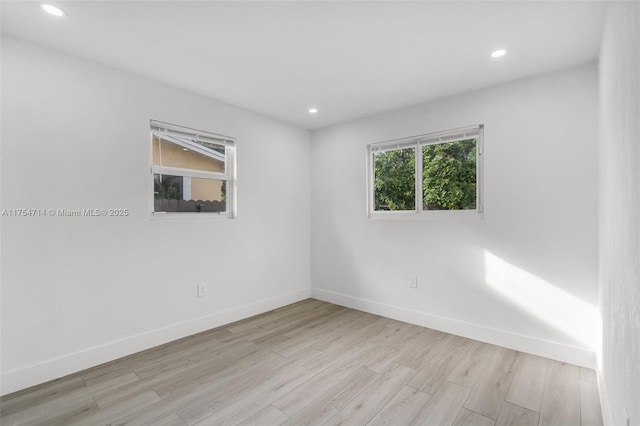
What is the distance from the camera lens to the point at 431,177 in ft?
10.9

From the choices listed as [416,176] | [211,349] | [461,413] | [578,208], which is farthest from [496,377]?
[211,349]

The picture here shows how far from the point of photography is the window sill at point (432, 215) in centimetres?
302

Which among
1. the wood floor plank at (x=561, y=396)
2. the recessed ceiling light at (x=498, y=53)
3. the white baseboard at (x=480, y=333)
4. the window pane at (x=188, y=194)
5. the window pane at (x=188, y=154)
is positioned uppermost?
the recessed ceiling light at (x=498, y=53)

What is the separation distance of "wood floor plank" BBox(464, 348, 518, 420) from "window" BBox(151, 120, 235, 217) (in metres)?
2.84

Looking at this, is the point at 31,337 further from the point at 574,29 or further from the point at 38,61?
the point at 574,29

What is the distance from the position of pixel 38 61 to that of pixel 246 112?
1823mm

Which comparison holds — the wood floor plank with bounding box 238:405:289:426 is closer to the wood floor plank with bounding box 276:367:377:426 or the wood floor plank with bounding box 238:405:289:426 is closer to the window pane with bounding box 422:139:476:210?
the wood floor plank with bounding box 276:367:377:426

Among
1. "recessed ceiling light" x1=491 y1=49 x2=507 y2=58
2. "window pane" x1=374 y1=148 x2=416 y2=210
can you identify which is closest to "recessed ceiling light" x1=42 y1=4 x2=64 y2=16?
"recessed ceiling light" x1=491 y1=49 x2=507 y2=58

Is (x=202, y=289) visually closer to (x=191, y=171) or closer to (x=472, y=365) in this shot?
(x=191, y=171)

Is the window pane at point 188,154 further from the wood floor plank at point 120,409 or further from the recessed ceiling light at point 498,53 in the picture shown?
the recessed ceiling light at point 498,53

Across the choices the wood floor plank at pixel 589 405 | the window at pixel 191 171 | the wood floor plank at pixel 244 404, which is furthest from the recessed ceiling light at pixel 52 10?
the wood floor plank at pixel 589 405

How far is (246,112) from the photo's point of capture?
3.56m

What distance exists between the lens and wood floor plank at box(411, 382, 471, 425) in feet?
5.89

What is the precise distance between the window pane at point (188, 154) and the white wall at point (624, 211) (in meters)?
3.21
